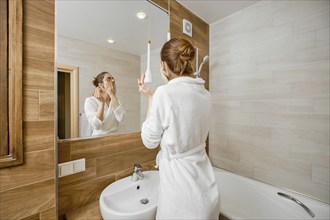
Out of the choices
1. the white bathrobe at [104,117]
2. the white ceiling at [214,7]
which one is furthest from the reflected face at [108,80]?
the white ceiling at [214,7]

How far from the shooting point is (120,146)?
1198 mm

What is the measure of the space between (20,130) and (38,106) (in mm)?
109

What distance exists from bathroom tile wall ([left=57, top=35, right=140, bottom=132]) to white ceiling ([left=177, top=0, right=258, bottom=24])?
864 millimetres

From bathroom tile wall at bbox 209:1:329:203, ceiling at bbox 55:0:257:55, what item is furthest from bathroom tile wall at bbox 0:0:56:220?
bathroom tile wall at bbox 209:1:329:203

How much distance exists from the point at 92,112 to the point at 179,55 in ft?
2.25

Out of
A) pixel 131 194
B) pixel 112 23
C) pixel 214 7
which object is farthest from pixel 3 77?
pixel 214 7

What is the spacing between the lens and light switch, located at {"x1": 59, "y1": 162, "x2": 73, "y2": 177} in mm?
903

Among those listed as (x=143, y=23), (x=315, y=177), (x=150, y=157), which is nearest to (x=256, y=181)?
(x=315, y=177)

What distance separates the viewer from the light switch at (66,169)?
0.90 m

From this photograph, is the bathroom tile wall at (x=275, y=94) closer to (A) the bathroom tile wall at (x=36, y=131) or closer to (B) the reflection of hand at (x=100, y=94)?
(B) the reflection of hand at (x=100, y=94)

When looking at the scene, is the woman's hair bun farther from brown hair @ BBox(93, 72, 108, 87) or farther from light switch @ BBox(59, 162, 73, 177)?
light switch @ BBox(59, 162, 73, 177)

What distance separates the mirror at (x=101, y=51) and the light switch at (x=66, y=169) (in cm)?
17

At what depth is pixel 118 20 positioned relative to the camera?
3.86ft

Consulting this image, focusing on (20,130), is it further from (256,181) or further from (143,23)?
(256,181)
